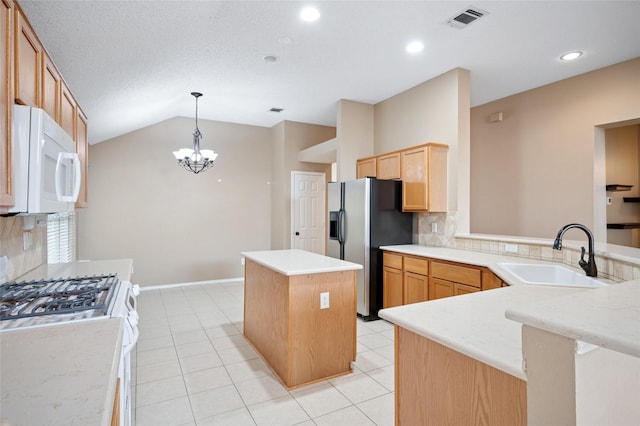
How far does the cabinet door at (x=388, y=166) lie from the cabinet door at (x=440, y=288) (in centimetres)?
150

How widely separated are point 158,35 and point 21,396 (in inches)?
105

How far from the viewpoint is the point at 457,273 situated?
3.14 meters

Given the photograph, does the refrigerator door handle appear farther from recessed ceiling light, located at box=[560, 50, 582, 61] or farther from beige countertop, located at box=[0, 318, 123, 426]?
beige countertop, located at box=[0, 318, 123, 426]

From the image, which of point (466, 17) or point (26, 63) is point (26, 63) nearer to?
point (26, 63)

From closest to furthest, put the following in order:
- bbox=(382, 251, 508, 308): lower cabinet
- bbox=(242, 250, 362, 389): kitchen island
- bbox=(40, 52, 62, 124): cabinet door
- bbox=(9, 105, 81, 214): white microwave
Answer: bbox=(9, 105, 81, 214): white microwave, bbox=(40, 52, 62, 124): cabinet door, bbox=(242, 250, 362, 389): kitchen island, bbox=(382, 251, 508, 308): lower cabinet

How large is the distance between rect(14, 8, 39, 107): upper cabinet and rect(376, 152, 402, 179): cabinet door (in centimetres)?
361

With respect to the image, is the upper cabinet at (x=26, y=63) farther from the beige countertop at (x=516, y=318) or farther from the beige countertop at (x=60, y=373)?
the beige countertop at (x=516, y=318)

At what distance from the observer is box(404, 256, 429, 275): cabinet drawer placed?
3.51 m

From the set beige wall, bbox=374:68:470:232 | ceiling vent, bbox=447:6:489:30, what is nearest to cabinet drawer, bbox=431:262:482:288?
beige wall, bbox=374:68:470:232

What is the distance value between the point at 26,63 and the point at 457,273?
3304 millimetres

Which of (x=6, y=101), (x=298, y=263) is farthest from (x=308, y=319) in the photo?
(x=6, y=101)

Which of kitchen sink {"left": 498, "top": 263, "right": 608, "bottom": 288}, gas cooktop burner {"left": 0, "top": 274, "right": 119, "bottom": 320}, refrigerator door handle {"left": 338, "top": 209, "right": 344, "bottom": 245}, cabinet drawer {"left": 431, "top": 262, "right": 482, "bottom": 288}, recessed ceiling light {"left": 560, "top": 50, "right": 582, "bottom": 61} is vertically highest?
recessed ceiling light {"left": 560, "top": 50, "right": 582, "bottom": 61}

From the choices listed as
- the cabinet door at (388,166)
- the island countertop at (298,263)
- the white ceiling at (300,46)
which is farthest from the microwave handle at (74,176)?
the cabinet door at (388,166)

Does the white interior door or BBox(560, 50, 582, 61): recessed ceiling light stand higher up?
BBox(560, 50, 582, 61): recessed ceiling light
